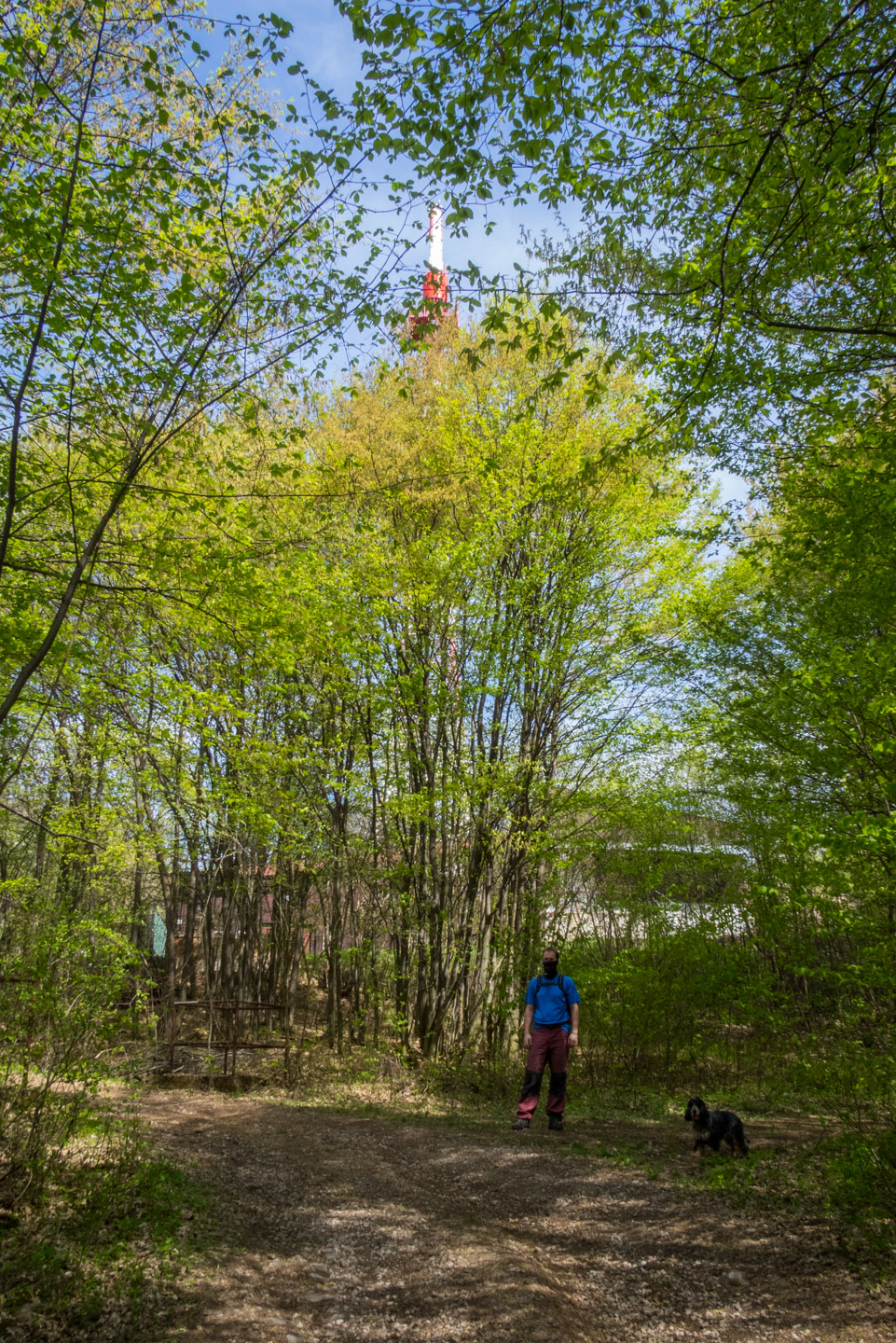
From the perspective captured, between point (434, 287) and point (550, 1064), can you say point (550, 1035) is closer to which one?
point (550, 1064)

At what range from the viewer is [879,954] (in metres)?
4.60

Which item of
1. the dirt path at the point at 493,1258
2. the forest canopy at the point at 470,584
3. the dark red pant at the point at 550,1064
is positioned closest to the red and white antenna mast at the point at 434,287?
the forest canopy at the point at 470,584

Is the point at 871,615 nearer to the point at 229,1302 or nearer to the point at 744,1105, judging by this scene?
the point at 744,1105

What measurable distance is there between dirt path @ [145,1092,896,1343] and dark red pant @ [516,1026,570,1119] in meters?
0.74

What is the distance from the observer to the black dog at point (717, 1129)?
485 cm

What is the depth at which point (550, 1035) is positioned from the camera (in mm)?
5926

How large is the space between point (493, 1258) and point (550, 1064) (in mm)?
2795

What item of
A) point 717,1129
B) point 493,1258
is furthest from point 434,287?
point 717,1129

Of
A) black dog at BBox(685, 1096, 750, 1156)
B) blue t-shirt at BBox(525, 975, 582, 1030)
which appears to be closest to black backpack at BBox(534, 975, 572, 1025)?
blue t-shirt at BBox(525, 975, 582, 1030)

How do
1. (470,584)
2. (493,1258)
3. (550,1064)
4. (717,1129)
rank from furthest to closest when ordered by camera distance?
(470,584), (550,1064), (717,1129), (493,1258)

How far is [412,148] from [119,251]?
1.73 metres

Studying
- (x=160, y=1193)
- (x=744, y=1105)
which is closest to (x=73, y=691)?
(x=160, y=1193)

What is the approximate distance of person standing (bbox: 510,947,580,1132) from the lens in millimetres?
5801

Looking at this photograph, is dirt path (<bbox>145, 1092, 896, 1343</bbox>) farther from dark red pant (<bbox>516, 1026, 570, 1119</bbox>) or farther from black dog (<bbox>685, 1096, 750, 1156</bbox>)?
dark red pant (<bbox>516, 1026, 570, 1119</bbox>)
